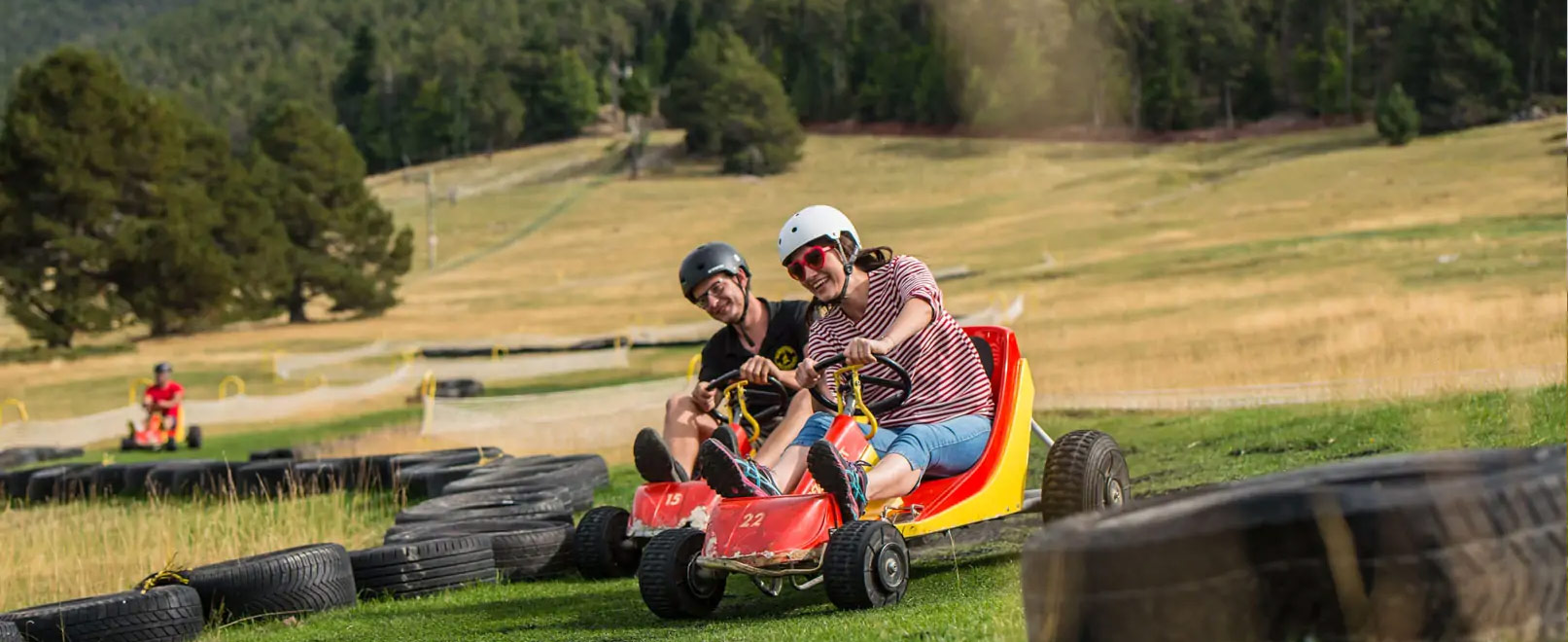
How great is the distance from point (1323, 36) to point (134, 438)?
3720 inches

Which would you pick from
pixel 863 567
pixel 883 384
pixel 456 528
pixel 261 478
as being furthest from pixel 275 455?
pixel 863 567

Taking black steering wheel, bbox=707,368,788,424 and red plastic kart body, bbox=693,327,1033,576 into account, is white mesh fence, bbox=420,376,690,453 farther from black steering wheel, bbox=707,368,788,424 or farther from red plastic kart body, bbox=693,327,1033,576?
red plastic kart body, bbox=693,327,1033,576

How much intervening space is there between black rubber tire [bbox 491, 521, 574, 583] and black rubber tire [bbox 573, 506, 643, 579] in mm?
548

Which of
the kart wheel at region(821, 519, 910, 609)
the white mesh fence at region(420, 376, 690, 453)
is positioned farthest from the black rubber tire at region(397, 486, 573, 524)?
the white mesh fence at region(420, 376, 690, 453)

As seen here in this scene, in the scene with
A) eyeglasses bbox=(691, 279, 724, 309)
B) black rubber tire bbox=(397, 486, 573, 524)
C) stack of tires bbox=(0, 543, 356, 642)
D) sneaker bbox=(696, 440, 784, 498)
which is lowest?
black rubber tire bbox=(397, 486, 573, 524)

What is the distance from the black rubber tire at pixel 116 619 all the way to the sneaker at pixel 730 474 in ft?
9.21

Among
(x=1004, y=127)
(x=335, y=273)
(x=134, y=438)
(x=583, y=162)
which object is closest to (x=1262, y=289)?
(x=134, y=438)

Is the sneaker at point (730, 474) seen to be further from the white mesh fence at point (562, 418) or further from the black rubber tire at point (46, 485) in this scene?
the white mesh fence at point (562, 418)

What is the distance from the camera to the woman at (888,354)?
7.65 meters

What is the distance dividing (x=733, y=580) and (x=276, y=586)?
2347 mm

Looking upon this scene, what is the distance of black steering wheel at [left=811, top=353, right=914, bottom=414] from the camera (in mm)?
7840

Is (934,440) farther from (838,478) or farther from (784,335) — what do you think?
(784,335)

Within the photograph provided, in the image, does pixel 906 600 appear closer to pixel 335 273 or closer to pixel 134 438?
pixel 134 438

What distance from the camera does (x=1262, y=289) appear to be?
146 feet
